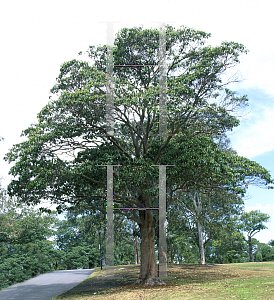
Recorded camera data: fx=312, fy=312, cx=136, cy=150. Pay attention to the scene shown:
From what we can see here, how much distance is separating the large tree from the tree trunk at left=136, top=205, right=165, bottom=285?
0.05 m

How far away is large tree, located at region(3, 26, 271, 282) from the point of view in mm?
12820

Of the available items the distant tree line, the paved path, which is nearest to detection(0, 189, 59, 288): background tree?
the distant tree line

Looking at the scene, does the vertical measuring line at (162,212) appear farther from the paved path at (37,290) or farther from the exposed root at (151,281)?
the paved path at (37,290)

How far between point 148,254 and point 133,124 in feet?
21.1

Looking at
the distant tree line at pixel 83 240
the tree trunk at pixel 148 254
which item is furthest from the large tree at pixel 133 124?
the distant tree line at pixel 83 240

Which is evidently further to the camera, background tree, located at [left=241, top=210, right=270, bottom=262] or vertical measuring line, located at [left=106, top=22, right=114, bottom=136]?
background tree, located at [left=241, top=210, right=270, bottom=262]

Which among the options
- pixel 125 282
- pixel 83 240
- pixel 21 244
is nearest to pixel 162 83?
pixel 125 282

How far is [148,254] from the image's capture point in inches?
601

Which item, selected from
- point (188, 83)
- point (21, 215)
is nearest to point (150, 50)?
point (188, 83)

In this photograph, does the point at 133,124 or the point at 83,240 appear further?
the point at 83,240

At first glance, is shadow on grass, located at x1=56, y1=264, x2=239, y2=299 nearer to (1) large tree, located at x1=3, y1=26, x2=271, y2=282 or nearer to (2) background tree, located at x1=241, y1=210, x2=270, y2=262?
(1) large tree, located at x1=3, y1=26, x2=271, y2=282

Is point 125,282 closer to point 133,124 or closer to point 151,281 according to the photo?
point 151,281

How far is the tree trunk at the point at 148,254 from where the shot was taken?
14864 mm

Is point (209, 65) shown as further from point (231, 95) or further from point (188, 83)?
point (231, 95)
